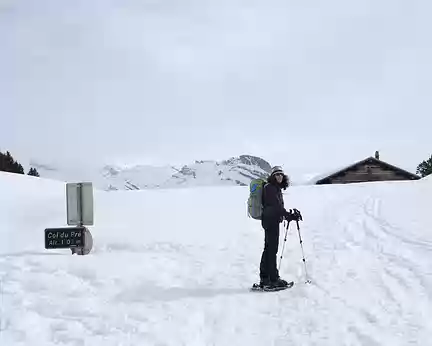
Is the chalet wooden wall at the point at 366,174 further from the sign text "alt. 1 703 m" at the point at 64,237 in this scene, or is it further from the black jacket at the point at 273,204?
the black jacket at the point at 273,204

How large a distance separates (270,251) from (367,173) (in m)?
41.2

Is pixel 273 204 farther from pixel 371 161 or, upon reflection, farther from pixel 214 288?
pixel 371 161

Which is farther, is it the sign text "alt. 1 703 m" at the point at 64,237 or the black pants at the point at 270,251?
the sign text "alt. 1 703 m" at the point at 64,237

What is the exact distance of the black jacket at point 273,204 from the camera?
7590mm

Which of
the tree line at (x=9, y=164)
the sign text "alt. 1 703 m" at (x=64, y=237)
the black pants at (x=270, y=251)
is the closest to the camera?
the black pants at (x=270, y=251)

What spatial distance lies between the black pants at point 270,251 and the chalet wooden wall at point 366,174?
3910 cm

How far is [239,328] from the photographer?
6062 mm

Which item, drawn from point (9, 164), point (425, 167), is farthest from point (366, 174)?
point (9, 164)

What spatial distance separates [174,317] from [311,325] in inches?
69.0

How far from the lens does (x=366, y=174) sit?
4666cm

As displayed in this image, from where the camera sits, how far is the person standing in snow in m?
7.60

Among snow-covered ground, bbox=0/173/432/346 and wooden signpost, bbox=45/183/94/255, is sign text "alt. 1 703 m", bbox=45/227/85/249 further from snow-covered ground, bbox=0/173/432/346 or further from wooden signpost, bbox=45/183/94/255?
snow-covered ground, bbox=0/173/432/346

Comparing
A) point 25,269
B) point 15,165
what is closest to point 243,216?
point 25,269

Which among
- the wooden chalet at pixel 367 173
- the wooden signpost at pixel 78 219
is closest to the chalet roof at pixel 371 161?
the wooden chalet at pixel 367 173
